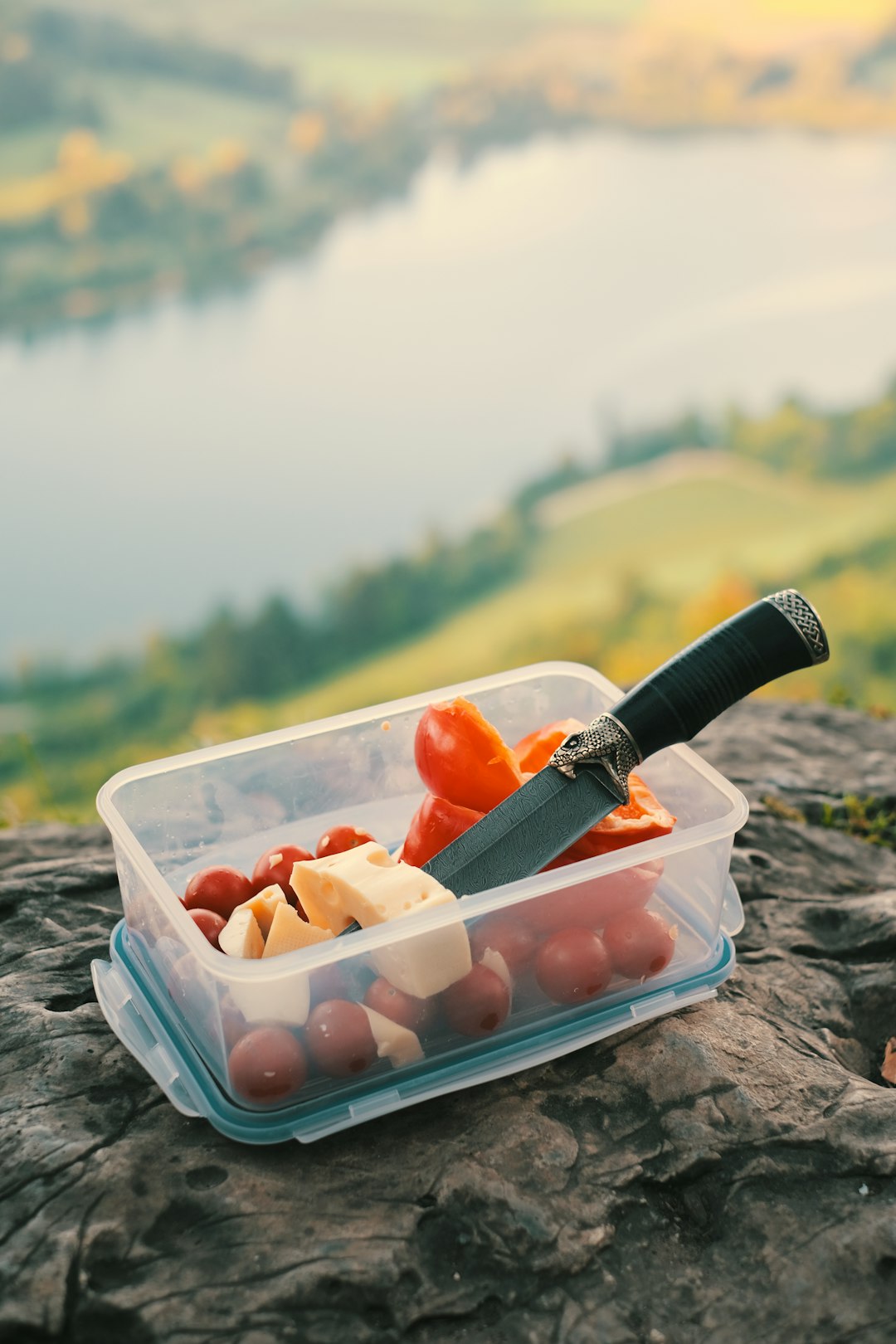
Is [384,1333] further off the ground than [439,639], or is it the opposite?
[384,1333]

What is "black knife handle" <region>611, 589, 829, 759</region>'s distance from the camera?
3.79 feet

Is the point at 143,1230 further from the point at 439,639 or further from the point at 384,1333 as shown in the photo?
the point at 439,639

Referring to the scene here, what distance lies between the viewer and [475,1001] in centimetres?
108

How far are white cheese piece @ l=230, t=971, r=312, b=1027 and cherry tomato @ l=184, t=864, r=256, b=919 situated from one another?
206 millimetres

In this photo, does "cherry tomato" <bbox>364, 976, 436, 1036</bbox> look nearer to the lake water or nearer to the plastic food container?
the plastic food container

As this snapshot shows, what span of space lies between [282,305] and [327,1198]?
9.38ft

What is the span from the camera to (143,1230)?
979mm

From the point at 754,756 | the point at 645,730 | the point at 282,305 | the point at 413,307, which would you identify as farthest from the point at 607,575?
the point at 645,730

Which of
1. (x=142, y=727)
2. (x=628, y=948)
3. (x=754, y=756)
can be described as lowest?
(x=142, y=727)

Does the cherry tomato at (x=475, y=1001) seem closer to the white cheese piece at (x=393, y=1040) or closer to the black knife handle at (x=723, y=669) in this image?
the white cheese piece at (x=393, y=1040)

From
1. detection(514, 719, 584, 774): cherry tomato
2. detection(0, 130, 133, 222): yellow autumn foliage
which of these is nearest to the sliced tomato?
detection(514, 719, 584, 774): cherry tomato

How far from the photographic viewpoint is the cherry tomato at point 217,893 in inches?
47.8

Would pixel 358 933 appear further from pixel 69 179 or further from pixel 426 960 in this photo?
pixel 69 179

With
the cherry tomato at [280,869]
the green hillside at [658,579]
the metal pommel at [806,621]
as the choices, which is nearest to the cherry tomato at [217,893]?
the cherry tomato at [280,869]
